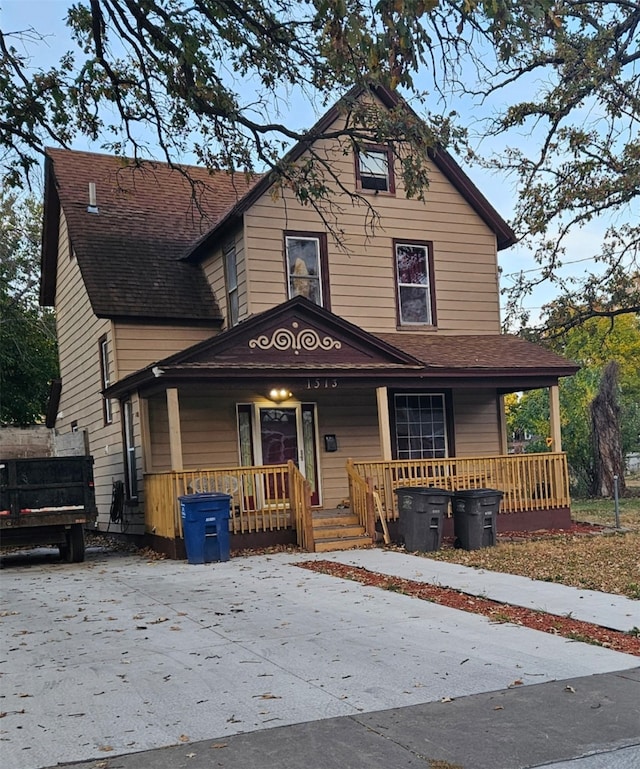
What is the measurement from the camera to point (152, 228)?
17750mm

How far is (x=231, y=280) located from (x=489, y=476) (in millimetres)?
6214

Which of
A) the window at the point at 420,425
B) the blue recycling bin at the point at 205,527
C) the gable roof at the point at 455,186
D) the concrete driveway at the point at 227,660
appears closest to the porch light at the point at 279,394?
the window at the point at 420,425

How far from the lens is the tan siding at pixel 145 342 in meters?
15.6

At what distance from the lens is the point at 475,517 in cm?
1267

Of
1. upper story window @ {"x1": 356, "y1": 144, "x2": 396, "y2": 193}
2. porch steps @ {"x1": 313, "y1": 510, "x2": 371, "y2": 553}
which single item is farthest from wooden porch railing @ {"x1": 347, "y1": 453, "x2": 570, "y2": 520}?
upper story window @ {"x1": 356, "y1": 144, "x2": 396, "y2": 193}

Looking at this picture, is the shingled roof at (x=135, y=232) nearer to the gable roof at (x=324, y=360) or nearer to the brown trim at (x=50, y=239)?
the brown trim at (x=50, y=239)

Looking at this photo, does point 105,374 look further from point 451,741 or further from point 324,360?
point 451,741

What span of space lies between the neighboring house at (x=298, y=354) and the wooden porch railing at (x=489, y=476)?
0.03m

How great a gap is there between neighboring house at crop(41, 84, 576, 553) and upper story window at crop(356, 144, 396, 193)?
41 mm

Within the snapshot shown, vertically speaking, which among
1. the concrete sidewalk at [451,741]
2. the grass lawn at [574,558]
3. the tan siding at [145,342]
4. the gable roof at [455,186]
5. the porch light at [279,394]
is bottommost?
the grass lawn at [574,558]

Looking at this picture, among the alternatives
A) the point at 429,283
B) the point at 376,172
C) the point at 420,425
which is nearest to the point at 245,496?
the point at 420,425

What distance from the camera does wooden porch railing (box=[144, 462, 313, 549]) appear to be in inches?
509

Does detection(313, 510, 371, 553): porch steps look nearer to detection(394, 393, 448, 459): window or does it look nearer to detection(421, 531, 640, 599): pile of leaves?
detection(421, 531, 640, 599): pile of leaves

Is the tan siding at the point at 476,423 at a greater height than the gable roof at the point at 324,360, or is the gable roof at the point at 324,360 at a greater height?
the gable roof at the point at 324,360
